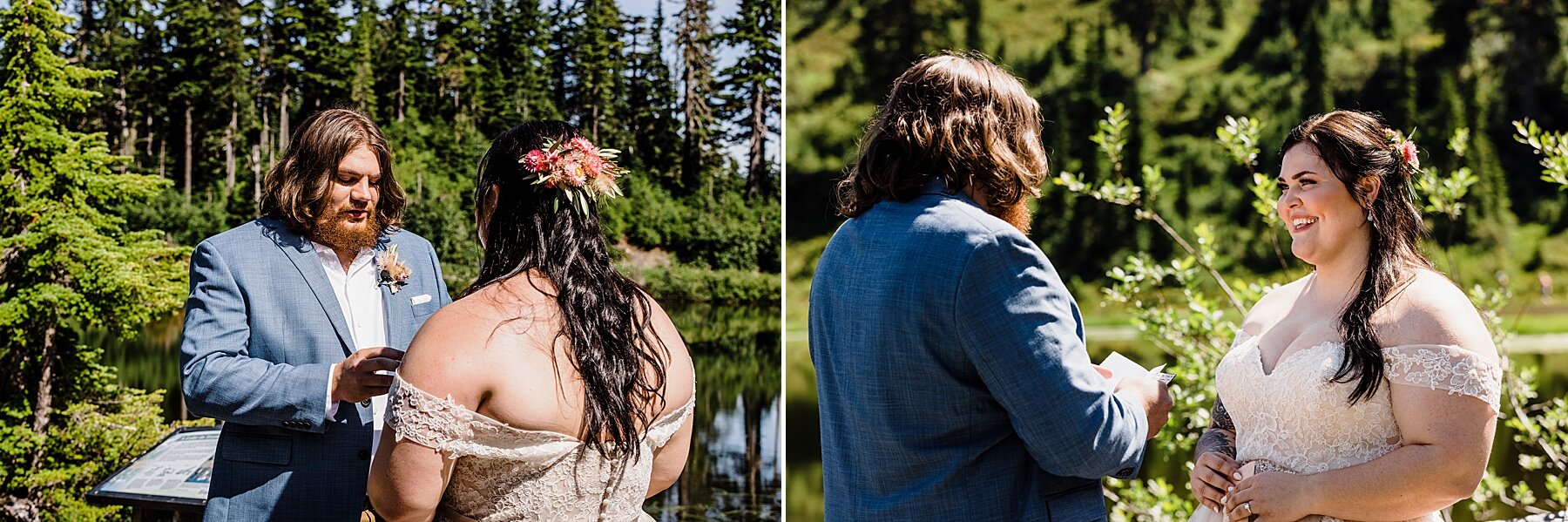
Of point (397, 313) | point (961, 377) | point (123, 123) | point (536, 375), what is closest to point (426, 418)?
point (536, 375)

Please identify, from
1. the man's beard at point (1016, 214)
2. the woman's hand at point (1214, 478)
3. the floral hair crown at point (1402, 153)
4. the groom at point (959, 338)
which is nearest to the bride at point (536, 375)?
the groom at point (959, 338)

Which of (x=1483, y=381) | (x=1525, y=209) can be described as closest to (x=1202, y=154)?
(x=1525, y=209)

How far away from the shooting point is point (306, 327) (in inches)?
74.0

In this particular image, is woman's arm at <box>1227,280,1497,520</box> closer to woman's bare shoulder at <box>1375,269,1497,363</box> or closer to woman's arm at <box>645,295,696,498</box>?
woman's bare shoulder at <box>1375,269,1497,363</box>

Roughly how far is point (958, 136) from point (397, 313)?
46.7 inches

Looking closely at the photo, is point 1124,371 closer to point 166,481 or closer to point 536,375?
point 536,375

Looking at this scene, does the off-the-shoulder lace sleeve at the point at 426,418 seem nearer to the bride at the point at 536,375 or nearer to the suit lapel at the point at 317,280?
the bride at the point at 536,375

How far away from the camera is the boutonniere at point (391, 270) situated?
2.01 meters

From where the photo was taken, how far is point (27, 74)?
3.18 metres

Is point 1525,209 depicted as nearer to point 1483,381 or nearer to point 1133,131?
point 1133,131

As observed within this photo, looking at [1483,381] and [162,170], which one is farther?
[162,170]

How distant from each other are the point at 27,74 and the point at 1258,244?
5.70 metres

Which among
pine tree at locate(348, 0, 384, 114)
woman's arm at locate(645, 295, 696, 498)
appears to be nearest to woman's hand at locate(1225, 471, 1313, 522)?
woman's arm at locate(645, 295, 696, 498)

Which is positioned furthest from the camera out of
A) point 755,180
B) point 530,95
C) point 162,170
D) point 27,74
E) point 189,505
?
point 755,180
